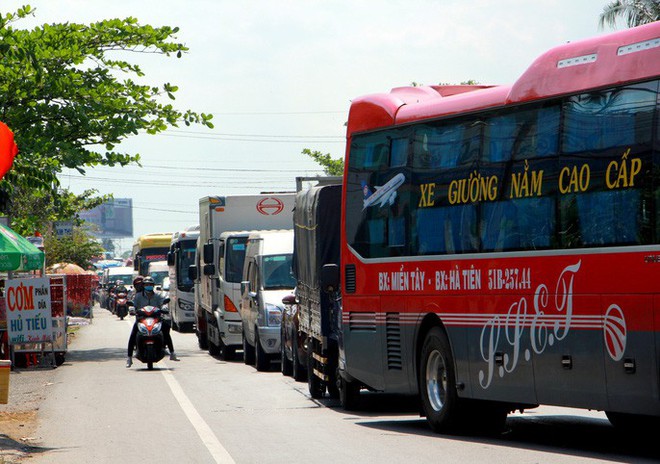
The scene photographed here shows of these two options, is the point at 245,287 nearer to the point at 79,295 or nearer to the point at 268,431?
the point at 268,431

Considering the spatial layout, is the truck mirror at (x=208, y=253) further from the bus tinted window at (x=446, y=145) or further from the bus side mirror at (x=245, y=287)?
the bus tinted window at (x=446, y=145)

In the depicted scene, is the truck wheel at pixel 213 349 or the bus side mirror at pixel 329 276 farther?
the truck wheel at pixel 213 349

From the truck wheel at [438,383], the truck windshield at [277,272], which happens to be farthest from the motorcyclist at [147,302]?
the truck wheel at [438,383]

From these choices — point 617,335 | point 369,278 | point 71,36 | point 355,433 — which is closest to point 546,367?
point 617,335

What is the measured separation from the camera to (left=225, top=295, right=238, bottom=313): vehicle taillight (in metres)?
28.8

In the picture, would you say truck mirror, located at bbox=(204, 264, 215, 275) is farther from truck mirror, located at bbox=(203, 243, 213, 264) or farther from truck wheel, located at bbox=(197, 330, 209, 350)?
truck wheel, located at bbox=(197, 330, 209, 350)

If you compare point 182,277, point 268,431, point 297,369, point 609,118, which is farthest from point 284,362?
point 182,277

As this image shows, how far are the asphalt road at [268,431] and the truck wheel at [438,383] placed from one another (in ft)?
0.73

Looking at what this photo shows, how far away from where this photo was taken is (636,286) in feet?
34.8

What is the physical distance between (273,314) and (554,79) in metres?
13.1

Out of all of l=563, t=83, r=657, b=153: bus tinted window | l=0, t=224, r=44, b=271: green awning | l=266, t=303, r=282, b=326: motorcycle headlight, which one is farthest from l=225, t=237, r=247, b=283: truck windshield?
l=563, t=83, r=657, b=153: bus tinted window

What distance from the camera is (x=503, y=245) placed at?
12.6m

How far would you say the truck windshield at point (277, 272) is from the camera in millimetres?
24812

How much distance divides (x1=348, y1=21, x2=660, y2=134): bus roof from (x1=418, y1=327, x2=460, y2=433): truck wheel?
2.37 meters
